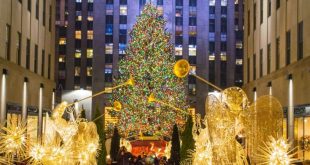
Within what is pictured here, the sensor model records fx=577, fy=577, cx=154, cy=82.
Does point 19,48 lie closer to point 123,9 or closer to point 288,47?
point 288,47

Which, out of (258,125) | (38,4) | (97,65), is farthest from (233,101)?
(97,65)

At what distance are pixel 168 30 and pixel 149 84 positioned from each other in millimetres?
29021

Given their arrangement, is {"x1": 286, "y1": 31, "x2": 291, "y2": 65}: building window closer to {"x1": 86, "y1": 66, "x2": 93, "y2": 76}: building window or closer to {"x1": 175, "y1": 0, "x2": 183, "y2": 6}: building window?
{"x1": 175, "y1": 0, "x2": 183, "y2": 6}: building window

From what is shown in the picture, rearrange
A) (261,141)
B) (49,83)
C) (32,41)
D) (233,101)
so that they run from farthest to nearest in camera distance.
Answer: (49,83)
(32,41)
(233,101)
(261,141)

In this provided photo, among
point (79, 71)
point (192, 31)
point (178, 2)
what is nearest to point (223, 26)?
point (192, 31)

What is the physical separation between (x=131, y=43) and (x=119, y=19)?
91.6 ft

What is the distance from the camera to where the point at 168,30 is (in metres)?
76.3

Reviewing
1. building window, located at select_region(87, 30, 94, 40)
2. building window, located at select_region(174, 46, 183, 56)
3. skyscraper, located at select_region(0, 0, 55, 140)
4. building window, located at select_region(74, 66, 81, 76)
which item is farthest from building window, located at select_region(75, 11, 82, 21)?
skyscraper, located at select_region(0, 0, 55, 140)

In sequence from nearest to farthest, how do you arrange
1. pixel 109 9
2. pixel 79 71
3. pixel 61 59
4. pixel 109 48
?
1. pixel 109 48
2. pixel 109 9
3. pixel 79 71
4. pixel 61 59

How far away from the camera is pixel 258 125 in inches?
444

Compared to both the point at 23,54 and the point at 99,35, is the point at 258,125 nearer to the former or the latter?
the point at 23,54

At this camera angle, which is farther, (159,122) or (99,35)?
(99,35)

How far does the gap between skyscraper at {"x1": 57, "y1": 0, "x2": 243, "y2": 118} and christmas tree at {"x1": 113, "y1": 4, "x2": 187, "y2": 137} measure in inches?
1001

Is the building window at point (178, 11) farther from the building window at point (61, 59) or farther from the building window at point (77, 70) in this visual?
the building window at point (61, 59)
